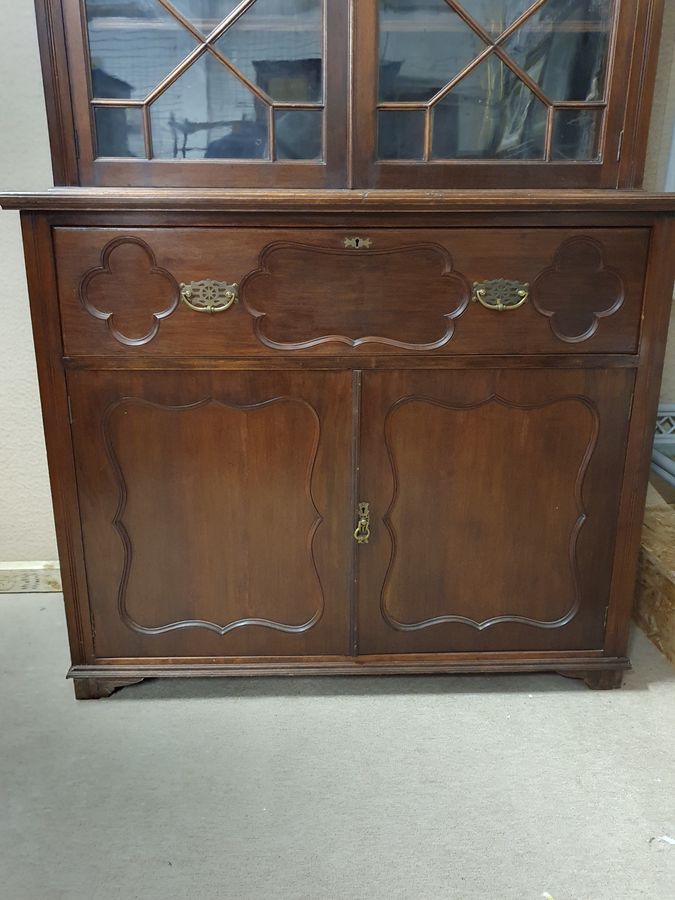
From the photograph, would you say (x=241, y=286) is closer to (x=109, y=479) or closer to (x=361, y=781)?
(x=109, y=479)

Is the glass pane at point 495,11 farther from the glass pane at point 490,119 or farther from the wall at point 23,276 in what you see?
the wall at point 23,276

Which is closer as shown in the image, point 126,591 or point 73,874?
point 73,874

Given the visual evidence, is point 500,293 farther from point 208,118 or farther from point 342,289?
point 208,118

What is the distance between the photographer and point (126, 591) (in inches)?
54.8

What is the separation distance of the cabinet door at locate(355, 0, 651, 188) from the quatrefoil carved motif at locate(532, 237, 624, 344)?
14 centimetres

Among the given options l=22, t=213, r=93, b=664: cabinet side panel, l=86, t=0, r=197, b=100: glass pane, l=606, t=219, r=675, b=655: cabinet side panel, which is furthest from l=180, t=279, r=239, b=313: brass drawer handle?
l=606, t=219, r=675, b=655: cabinet side panel

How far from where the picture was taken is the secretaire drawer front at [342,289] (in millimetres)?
1217

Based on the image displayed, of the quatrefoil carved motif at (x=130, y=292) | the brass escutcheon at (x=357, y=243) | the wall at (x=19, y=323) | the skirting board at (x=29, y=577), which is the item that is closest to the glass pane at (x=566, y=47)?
the brass escutcheon at (x=357, y=243)

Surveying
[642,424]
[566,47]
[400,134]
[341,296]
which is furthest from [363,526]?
[566,47]

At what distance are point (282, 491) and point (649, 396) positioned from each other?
2.25 feet

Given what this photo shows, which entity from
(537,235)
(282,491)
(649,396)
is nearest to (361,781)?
(282,491)

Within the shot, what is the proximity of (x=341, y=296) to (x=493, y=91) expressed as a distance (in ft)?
1.45

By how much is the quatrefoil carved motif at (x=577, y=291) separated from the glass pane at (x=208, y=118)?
21.1 inches

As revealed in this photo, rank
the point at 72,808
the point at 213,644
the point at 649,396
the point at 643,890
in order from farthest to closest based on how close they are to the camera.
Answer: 1. the point at 213,644
2. the point at 649,396
3. the point at 72,808
4. the point at 643,890
